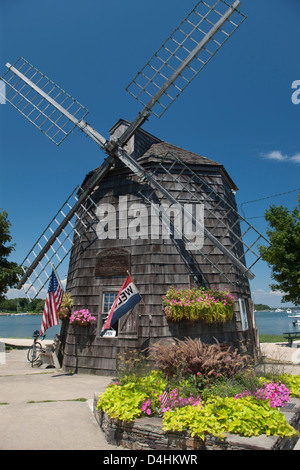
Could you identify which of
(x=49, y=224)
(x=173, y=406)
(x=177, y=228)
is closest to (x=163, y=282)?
(x=177, y=228)

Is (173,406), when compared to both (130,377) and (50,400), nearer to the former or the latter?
(130,377)

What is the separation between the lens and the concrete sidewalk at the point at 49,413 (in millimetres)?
4520

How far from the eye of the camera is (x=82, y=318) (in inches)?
407

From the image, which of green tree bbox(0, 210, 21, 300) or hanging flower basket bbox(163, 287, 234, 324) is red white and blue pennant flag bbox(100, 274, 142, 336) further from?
green tree bbox(0, 210, 21, 300)

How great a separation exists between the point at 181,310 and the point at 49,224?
738 cm

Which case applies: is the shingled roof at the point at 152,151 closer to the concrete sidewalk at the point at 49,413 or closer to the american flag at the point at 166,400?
the concrete sidewalk at the point at 49,413

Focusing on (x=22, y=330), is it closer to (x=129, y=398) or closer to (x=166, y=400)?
(x=129, y=398)

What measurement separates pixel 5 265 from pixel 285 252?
60.5 ft

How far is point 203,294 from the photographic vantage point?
9.59 metres

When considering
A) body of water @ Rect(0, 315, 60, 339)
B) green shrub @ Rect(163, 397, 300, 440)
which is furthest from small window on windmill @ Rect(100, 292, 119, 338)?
body of water @ Rect(0, 315, 60, 339)

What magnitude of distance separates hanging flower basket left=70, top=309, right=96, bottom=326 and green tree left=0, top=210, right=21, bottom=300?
1009cm

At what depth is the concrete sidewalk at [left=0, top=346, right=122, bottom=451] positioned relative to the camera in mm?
4520

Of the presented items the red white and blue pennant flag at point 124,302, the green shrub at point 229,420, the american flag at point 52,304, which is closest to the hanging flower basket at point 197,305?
the red white and blue pennant flag at point 124,302

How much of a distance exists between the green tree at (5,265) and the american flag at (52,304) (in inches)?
372
